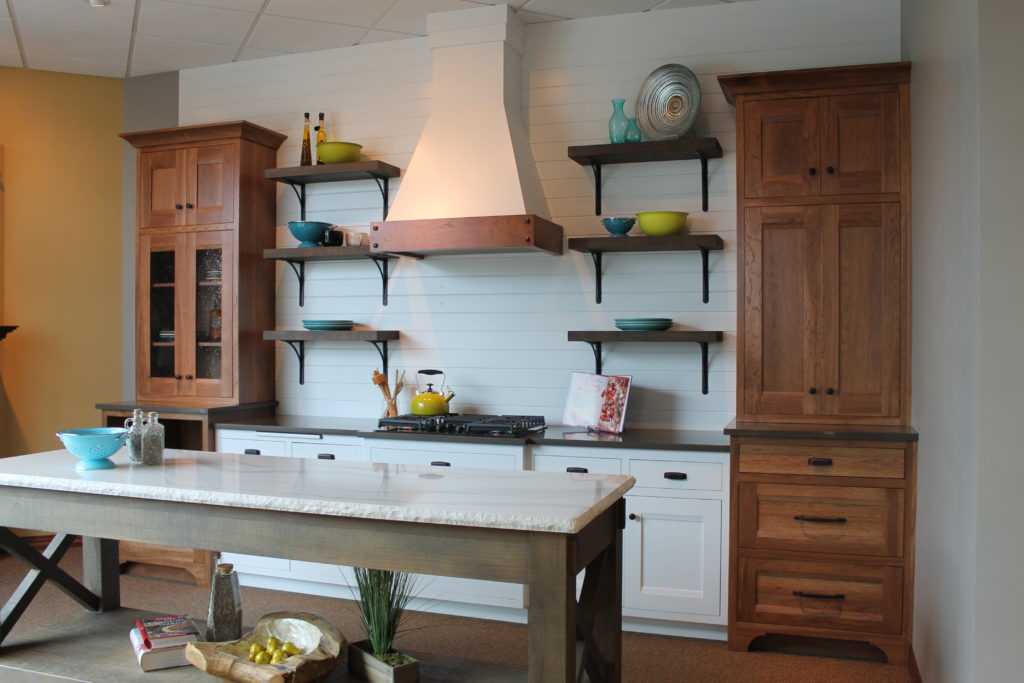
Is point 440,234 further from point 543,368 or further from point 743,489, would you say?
point 743,489

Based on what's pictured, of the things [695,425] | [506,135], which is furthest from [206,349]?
[695,425]

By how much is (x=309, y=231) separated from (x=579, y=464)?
2.05 meters

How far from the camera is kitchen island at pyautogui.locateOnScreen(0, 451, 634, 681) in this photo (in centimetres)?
216

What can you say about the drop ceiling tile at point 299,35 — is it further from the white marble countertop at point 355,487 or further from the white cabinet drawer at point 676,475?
the white cabinet drawer at point 676,475

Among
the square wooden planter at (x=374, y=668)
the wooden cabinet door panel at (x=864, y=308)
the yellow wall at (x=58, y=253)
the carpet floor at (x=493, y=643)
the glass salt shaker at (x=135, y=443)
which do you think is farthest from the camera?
the yellow wall at (x=58, y=253)

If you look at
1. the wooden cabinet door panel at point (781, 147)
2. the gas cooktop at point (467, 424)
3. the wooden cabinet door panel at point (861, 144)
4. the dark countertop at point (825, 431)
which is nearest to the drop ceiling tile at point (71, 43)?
the gas cooktop at point (467, 424)

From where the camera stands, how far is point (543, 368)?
15.7 feet

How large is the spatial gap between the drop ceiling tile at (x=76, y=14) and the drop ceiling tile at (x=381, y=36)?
1207 millimetres

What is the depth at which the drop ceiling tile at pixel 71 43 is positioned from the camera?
4.88 metres

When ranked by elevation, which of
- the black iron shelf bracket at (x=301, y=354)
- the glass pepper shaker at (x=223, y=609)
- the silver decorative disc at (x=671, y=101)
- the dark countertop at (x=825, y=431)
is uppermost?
the silver decorative disc at (x=671, y=101)

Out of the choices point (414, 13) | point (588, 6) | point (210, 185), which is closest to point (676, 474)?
point (588, 6)

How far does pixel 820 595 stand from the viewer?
3.77m

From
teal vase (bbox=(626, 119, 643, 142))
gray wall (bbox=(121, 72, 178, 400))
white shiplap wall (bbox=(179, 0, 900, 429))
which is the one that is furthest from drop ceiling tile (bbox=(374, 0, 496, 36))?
gray wall (bbox=(121, 72, 178, 400))

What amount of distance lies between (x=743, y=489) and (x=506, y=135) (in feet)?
6.82
